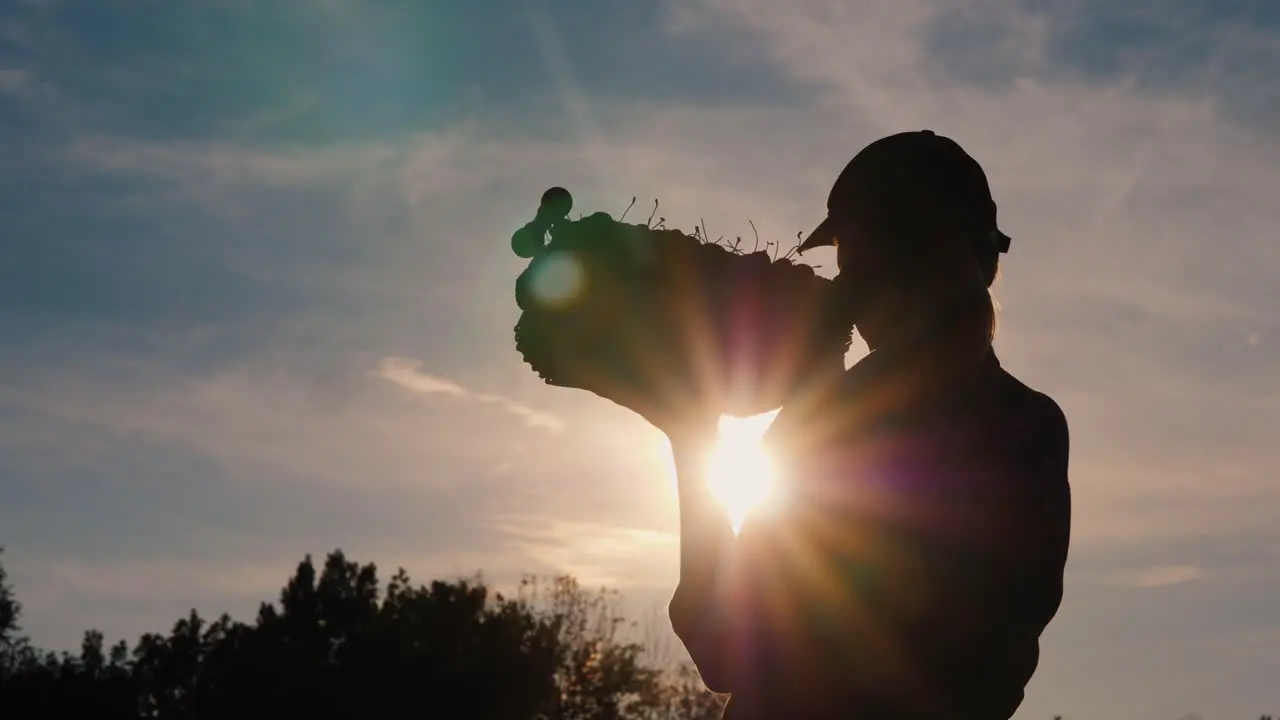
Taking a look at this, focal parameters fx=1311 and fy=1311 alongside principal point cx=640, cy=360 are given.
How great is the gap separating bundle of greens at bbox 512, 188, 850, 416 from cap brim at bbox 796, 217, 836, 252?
10 centimetres

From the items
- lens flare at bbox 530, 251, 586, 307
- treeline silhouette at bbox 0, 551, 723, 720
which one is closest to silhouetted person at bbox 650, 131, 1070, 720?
lens flare at bbox 530, 251, 586, 307

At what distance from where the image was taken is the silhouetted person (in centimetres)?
270

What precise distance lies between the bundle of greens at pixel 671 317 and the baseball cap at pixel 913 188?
191 millimetres

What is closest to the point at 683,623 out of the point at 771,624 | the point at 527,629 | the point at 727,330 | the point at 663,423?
the point at 771,624

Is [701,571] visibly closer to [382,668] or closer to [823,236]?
[823,236]

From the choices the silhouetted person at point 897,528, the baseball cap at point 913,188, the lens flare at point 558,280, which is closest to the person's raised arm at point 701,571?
the silhouetted person at point 897,528

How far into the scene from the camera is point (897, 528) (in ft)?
8.98

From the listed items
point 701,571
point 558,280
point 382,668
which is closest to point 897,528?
point 701,571

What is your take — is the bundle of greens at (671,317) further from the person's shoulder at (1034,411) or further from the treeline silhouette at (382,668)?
the treeline silhouette at (382,668)

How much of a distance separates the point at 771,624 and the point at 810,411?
45cm

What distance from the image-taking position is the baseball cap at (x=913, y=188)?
2.92 meters

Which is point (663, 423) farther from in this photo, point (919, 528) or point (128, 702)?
point (128, 702)

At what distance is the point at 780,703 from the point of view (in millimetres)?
2713

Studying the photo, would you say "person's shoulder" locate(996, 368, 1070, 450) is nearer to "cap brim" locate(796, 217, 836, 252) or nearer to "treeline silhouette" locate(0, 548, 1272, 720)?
"cap brim" locate(796, 217, 836, 252)
